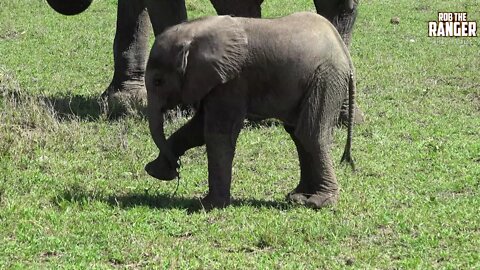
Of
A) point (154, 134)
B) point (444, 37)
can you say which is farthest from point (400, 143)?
point (444, 37)

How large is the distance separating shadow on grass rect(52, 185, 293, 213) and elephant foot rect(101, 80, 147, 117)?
2815mm

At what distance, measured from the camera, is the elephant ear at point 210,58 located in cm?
699

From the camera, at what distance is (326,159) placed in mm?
7328

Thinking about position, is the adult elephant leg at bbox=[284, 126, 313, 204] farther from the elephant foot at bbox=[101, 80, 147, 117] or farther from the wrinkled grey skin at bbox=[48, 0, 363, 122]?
the elephant foot at bbox=[101, 80, 147, 117]

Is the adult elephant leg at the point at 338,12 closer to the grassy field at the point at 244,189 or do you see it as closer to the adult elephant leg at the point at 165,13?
the grassy field at the point at 244,189

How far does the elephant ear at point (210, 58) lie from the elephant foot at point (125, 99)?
3192mm

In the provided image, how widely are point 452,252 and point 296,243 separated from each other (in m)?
0.93

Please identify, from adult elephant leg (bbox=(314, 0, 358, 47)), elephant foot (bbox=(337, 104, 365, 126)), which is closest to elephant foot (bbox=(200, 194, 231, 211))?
elephant foot (bbox=(337, 104, 365, 126))

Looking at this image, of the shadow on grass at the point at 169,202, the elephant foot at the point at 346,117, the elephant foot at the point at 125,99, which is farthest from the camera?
the elephant foot at the point at 125,99

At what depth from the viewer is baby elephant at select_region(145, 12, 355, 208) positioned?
23.1 feet

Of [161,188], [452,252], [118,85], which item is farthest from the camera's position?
[118,85]

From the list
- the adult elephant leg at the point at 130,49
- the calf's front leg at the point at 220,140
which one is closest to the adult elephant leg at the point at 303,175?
the calf's front leg at the point at 220,140

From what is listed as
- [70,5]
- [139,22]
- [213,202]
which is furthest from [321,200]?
[139,22]

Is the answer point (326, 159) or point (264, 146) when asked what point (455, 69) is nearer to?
point (264, 146)
